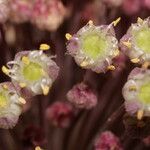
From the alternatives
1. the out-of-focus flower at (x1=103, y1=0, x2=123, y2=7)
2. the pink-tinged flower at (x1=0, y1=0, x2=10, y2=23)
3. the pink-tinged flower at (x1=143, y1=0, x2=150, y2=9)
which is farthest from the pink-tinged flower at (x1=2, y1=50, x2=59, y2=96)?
the pink-tinged flower at (x1=143, y1=0, x2=150, y2=9)

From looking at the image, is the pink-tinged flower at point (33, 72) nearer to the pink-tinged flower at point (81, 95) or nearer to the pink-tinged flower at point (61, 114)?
the pink-tinged flower at point (81, 95)

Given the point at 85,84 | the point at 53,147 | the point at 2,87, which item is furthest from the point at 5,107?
the point at 53,147

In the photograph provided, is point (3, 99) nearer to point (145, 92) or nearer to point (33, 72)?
point (33, 72)

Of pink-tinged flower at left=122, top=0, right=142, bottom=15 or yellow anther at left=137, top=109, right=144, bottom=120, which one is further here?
pink-tinged flower at left=122, top=0, right=142, bottom=15

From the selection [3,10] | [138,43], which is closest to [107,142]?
[138,43]

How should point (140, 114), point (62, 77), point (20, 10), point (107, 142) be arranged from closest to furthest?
point (140, 114) < point (107, 142) < point (20, 10) < point (62, 77)

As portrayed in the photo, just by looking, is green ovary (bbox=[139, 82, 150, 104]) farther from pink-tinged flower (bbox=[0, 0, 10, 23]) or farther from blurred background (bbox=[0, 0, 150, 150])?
pink-tinged flower (bbox=[0, 0, 10, 23])

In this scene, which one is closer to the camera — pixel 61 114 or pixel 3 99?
pixel 3 99

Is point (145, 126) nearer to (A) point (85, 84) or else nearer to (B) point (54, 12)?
(A) point (85, 84)
